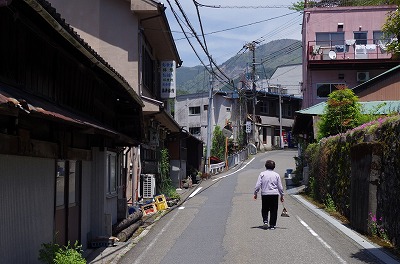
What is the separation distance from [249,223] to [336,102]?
866cm

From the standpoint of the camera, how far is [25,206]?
7512 mm

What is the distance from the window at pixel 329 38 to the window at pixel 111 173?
Result: 2784 centimetres

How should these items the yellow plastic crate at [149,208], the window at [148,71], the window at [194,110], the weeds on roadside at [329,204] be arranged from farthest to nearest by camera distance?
the window at [194,110] → the window at [148,71] → the yellow plastic crate at [149,208] → the weeds on roadside at [329,204]

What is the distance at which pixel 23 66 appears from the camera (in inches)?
299

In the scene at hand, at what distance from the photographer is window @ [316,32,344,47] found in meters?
39.2

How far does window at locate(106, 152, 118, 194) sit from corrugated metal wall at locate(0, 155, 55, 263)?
16.3ft

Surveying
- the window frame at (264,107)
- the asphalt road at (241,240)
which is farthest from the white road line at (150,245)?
the window frame at (264,107)

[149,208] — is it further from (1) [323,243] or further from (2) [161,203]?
(1) [323,243]

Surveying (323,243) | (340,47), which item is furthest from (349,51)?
(323,243)

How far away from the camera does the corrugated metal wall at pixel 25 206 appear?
6.71 metres

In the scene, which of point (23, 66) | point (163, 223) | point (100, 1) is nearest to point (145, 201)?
point (163, 223)

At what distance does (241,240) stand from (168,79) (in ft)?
46.4

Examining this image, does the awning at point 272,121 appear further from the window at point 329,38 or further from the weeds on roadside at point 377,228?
the weeds on roadside at point 377,228

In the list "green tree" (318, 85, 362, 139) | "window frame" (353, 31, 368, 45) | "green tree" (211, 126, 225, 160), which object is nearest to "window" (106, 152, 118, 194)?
"green tree" (318, 85, 362, 139)
